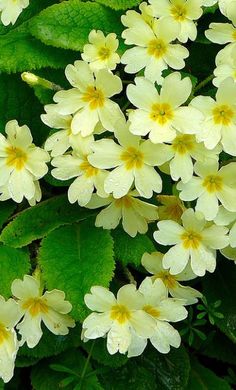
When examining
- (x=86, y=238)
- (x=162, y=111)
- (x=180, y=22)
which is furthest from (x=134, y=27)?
(x=86, y=238)

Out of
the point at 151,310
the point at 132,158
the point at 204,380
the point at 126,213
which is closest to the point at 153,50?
the point at 132,158

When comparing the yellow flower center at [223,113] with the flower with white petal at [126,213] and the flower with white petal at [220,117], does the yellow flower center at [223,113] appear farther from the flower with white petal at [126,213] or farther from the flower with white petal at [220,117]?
the flower with white petal at [126,213]

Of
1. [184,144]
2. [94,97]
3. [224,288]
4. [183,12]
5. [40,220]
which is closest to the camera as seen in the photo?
[184,144]

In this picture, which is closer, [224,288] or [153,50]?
[153,50]

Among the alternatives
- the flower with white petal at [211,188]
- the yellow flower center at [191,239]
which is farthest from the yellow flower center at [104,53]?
the yellow flower center at [191,239]

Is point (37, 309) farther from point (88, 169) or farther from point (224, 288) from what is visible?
point (224, 288)

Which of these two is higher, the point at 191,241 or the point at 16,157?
the point at 16,157
